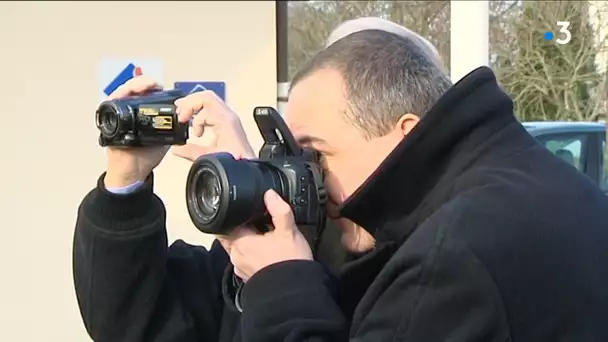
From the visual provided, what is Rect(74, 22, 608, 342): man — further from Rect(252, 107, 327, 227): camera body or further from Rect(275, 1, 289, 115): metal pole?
Rect(275, 1, 289, 115): metal pole

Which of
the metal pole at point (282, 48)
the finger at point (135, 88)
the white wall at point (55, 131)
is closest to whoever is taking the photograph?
the finger at point (135, 88)

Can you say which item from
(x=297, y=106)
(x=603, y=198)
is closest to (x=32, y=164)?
(x=297, y=106)

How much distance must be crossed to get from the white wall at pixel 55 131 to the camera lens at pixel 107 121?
0.90m

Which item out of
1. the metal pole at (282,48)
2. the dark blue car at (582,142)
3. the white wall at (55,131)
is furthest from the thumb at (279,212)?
the metal pole at (282,48)

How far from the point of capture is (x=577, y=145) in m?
2.16

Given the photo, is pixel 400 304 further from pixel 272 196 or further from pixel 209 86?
pixel 209 86

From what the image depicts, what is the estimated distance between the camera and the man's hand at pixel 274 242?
1228 mm

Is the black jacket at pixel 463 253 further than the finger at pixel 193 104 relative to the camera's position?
No

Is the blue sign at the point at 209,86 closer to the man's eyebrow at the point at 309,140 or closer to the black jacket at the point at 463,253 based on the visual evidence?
the man's eyebrow at the point at 309,140

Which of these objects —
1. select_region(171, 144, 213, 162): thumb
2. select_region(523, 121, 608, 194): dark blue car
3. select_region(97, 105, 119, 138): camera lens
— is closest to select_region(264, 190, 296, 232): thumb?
select_region(171, 144, 213, 162): thumb

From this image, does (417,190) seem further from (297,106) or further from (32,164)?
(32,164)

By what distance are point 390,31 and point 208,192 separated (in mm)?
394

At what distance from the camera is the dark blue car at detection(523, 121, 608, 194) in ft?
6.95

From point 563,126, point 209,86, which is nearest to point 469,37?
point 563,126
